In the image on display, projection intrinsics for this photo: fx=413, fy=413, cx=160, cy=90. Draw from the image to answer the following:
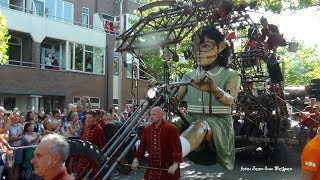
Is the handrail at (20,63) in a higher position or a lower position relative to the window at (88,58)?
lower

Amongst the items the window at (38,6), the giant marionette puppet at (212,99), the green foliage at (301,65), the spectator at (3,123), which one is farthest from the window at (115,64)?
the giant marionette puppet at (212,99)

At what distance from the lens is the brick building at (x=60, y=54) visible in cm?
2188

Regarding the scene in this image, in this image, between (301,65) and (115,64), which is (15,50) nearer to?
(115,64)

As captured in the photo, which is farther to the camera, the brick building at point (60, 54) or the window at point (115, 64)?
the window at point (115, 64)

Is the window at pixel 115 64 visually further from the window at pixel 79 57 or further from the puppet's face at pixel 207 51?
the puppet's face at pixel 207 51

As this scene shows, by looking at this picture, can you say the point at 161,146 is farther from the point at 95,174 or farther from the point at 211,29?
the point at 211,29

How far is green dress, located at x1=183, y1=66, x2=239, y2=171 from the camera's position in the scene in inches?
230

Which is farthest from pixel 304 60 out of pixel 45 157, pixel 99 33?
pixel 45 157

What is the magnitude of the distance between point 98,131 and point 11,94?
16.2 metres

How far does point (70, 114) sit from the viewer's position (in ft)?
34.9

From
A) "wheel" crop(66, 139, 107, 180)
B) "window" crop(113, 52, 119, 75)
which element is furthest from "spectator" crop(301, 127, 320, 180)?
"window" crop(113, 52, 119, 75)

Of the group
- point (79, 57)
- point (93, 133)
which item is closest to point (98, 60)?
point (79, 57)

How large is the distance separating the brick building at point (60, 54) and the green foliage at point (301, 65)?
13.5 metres

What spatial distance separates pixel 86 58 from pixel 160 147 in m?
21.5
